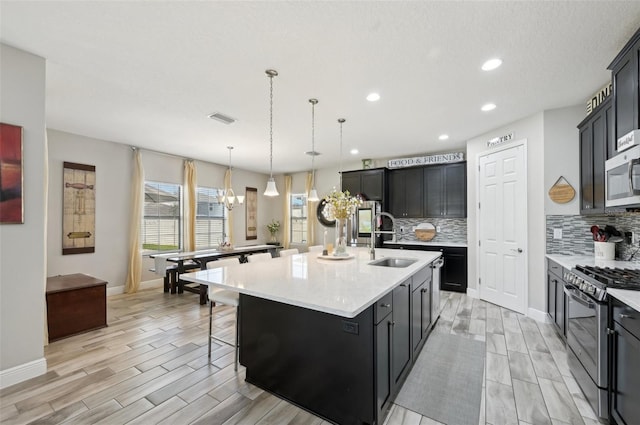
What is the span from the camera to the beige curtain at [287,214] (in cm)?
795

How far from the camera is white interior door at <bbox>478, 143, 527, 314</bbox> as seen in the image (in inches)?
153

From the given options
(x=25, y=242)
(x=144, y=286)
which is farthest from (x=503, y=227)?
(x=144, y=286)

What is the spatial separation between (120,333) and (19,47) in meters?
3.03

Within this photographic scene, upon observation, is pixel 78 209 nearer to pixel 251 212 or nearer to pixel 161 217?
pixel 161 217

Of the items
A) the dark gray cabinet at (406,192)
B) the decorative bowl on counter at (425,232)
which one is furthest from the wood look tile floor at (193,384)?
the dark gray cabinet at (406,192)

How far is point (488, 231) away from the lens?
443 centimetres

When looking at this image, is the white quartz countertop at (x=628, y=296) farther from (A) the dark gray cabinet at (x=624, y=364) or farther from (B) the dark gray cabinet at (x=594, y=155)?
(B) the dark gray cabinet at (x=594, y=155)

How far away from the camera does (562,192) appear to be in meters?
3.48

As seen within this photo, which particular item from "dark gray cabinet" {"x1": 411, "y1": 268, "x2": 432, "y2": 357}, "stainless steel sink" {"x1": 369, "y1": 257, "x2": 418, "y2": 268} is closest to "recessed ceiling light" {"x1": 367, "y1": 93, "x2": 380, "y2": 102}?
"stainless steel sink" {"x1": 369, "y1": 257, "x2": 418, "y2": 268}

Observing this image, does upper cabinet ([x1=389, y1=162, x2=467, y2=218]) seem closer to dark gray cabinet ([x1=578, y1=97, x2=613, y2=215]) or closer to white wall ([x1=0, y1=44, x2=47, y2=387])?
dark gray cabinet ([x1=578, y1=97, x2=613, y2=215])

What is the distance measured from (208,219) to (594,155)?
6938 millimetres

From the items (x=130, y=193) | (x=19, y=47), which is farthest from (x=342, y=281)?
(x=130, y=193)

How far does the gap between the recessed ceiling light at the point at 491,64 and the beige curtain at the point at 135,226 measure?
5.74 m

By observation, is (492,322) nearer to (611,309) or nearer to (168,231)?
(611,309)
